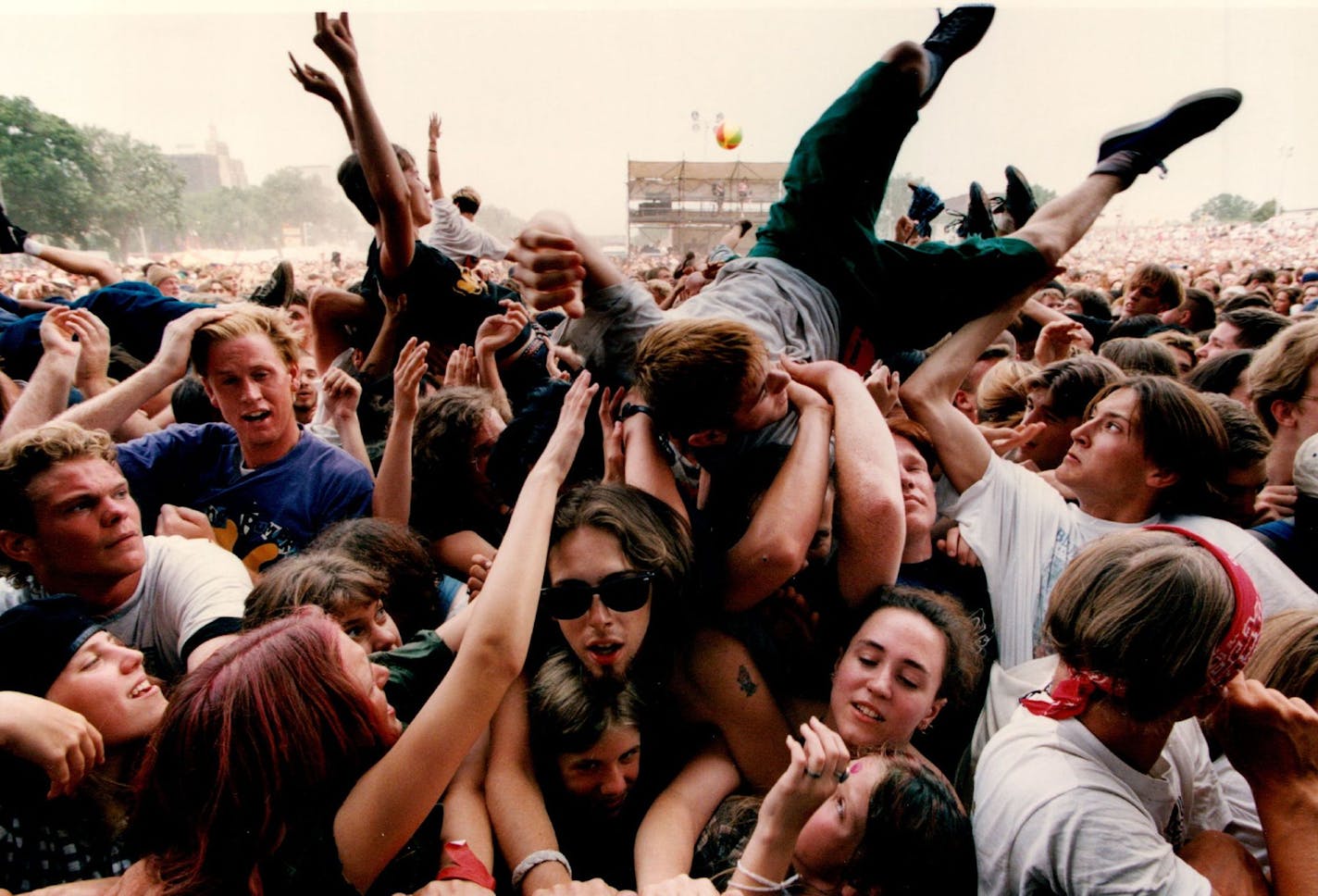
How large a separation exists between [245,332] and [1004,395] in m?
3.22

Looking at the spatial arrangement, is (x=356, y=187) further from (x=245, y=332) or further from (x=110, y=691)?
(x=110, y=691)

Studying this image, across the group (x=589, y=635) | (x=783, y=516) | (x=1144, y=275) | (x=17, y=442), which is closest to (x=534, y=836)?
(x=589, y=635)

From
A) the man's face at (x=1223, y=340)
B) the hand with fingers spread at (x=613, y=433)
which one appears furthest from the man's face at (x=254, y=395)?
the man's face at (x=1223, y=340)

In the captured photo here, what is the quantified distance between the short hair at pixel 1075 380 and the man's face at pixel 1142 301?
3689 mm

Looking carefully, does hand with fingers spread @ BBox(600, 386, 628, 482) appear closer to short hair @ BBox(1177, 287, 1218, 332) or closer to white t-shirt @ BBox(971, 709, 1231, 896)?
white t-shirt @ BBox(971, 709, 1231, 896)

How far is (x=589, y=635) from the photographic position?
1.71m

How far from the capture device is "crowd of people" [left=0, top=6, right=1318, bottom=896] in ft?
4.22

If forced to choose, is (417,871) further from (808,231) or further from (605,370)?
(808,231)

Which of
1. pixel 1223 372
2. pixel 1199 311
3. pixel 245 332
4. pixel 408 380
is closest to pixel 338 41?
pixel 245 332

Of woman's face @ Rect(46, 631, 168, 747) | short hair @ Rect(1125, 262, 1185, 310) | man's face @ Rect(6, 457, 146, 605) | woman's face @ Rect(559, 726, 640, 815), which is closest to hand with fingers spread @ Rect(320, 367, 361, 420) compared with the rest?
man's face @ Rect(6, 457, 146, 605)

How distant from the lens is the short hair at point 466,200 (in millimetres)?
6359

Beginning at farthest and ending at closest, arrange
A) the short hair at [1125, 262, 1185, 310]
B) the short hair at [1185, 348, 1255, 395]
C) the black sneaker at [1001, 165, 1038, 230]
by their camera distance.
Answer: the short hair at [1125, 262, 1185, 310] → the black sneaker at [1001, 165, 1038, 230] → the short hair at [1185, 348, 1255, 395]

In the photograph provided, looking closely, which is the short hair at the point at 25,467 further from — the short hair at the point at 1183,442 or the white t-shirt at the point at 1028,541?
the short hair at the point at 1183,442

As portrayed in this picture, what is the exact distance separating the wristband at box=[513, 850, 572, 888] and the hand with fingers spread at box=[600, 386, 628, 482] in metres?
0.97
